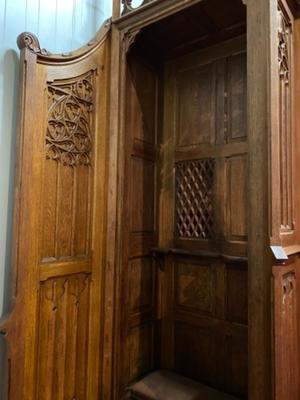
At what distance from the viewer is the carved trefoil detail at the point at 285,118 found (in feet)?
4.63

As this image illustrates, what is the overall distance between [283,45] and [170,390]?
1.82 meters

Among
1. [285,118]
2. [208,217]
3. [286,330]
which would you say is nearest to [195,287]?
[208,217]

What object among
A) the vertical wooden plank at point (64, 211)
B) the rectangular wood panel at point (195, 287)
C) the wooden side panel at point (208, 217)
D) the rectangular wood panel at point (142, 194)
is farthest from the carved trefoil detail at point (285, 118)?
the vertical wooden plank at point (64, 211)

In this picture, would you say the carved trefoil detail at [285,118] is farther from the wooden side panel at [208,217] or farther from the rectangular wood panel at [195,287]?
the rectangular wood panel at [195,287]

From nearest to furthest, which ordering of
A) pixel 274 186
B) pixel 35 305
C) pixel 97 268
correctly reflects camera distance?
pixel 274 186
pixel 35 305
pixel 97 268

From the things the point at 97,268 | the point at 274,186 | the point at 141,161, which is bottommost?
the point at 97,268

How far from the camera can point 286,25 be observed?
5.01 feet

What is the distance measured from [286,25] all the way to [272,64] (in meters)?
0.37

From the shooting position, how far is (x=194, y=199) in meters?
2.03

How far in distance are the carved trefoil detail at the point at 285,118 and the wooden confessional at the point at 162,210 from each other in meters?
0.01

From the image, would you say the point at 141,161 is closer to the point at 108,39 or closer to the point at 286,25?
the point at 108,39

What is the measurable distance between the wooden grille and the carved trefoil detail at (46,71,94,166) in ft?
2.10

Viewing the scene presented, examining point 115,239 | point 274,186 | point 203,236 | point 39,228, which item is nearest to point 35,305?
point 39,228

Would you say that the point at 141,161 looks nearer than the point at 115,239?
No
